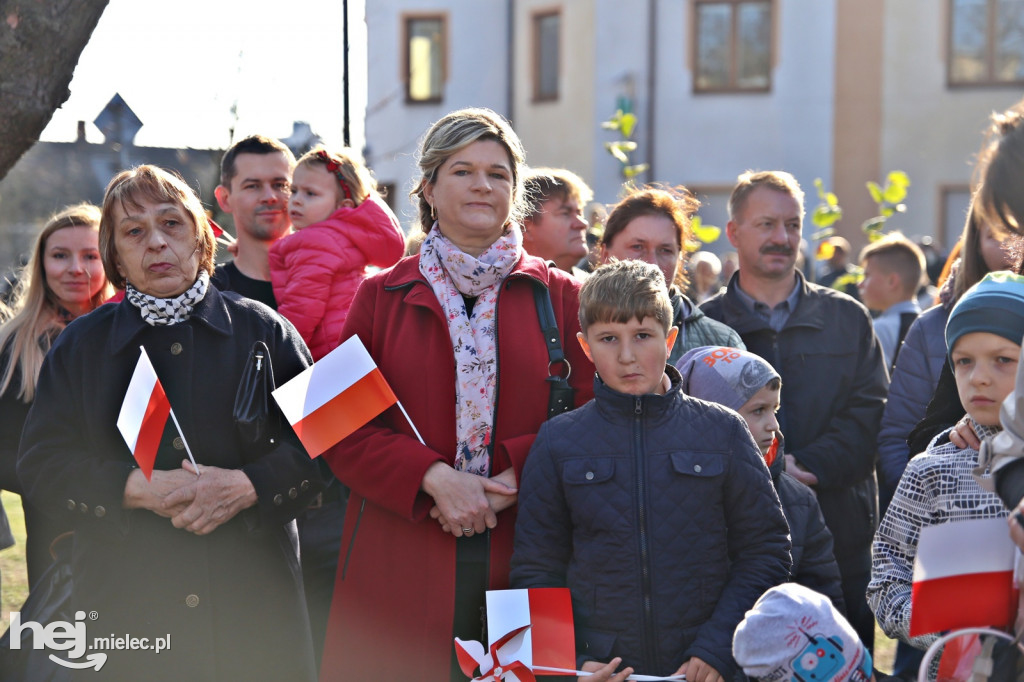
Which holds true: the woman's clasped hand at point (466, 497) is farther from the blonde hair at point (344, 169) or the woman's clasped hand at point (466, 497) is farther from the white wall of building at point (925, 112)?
the white wall of building at point (925, 112)

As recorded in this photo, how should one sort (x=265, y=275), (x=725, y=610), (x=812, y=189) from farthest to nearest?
(x=812, y=189) → (x=265, y=275) → (x=725, y=610)

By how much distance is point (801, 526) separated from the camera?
3.30 metres

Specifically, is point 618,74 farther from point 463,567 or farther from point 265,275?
point 463,567

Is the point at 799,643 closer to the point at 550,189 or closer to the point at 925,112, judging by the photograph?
the point at 550,189

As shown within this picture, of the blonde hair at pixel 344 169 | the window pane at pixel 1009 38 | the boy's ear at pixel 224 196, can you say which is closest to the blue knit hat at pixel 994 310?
the blonde hair at pixel 344 169

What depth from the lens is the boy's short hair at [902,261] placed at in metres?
6.67

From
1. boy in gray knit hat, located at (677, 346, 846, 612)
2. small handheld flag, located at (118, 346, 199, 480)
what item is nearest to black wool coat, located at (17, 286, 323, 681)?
small handheld flag, located at (118, 346, 199, 480)

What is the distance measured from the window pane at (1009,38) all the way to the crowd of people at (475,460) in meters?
16.8

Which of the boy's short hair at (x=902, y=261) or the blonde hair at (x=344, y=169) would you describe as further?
the boy's short hair at (x=902, y=261)

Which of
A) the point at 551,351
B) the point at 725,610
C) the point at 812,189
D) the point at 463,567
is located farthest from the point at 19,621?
the point at 812,189

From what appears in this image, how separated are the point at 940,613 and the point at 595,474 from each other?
89 centimetres

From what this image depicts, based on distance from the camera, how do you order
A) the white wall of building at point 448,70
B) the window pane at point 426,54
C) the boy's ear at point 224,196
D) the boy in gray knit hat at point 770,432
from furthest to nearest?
the window pane at point 426,54
the white wall of building at point 448,70
the boy's ear at point 224,196
the boy in gray knit hat at point 770,432

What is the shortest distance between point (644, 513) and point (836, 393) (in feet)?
5.73

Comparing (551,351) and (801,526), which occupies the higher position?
(551,351)
